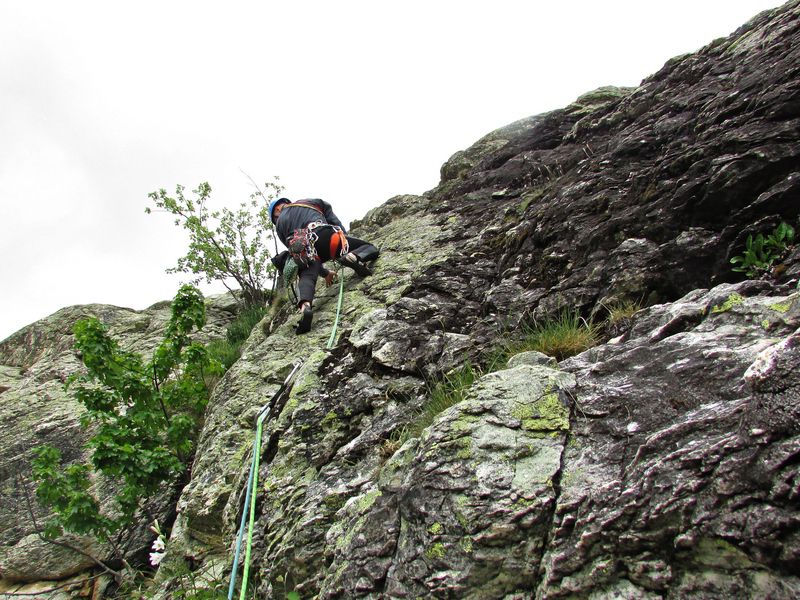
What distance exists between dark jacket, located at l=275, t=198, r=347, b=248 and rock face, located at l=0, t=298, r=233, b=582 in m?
3.98

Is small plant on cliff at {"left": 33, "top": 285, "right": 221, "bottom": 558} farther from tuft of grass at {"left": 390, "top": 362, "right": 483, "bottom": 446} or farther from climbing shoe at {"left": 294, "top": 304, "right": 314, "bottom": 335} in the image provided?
tuft of grass at {"left": 390, "top": 362, "right": 483, "bottom": 446}

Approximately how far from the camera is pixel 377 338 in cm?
481

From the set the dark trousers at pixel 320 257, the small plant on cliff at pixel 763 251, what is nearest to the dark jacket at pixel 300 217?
the dark trousers at pixel 320 257

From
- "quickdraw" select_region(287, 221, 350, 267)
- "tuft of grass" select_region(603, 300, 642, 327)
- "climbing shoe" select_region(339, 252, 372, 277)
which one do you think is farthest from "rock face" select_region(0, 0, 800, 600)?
"quickdraw" select_region(287, 221, 350, 267)

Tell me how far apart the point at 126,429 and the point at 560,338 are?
16.3 feet

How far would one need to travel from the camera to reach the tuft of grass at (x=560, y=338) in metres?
3.49

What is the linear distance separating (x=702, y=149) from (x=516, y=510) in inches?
142

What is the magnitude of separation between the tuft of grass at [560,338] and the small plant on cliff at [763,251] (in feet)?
3.36

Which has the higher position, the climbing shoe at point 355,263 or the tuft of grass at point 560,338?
the climbing shoe at point 355,263

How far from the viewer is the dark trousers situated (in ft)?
22.1

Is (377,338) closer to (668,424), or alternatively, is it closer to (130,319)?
(668,424)

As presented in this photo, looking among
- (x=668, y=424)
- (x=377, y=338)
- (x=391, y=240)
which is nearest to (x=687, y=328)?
(x=668, y=424)

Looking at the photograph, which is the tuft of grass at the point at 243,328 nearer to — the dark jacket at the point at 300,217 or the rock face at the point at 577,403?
the dark jacket at the point at 300,217

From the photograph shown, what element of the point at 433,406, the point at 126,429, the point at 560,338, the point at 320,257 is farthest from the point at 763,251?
→ the point at 126,429
